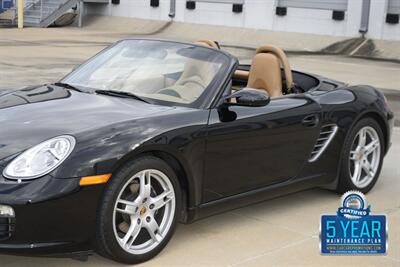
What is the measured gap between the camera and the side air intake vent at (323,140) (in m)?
5.32

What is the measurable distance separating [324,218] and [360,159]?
72.8 inches

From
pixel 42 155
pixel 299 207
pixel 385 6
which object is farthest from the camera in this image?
pixel 385 6

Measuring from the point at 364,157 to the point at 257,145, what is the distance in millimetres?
1498

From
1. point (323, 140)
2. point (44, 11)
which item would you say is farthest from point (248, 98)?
point (44, 11)

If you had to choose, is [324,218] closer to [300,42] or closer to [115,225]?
[115,225]

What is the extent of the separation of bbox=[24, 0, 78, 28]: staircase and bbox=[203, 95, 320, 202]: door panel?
28066 millimetres

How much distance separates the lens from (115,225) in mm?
3932

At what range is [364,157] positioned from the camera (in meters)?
5.85

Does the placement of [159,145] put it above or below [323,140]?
above

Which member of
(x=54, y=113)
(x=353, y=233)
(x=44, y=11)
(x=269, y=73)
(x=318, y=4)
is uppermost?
(x=318, y=4)

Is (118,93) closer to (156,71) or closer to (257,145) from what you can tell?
(156,71)

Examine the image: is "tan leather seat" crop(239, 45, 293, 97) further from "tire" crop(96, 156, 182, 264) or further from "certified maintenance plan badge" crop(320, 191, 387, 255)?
"tire" crop(96, 156, 182, 264)

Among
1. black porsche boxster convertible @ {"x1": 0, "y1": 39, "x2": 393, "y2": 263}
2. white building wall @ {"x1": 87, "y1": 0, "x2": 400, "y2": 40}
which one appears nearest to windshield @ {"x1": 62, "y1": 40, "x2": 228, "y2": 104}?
black porsche boxster convertible @ {"x1": 0, "y1": 39, "x2": 393, "y2": 263}

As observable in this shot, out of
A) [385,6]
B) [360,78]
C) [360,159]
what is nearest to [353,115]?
[360,159]
